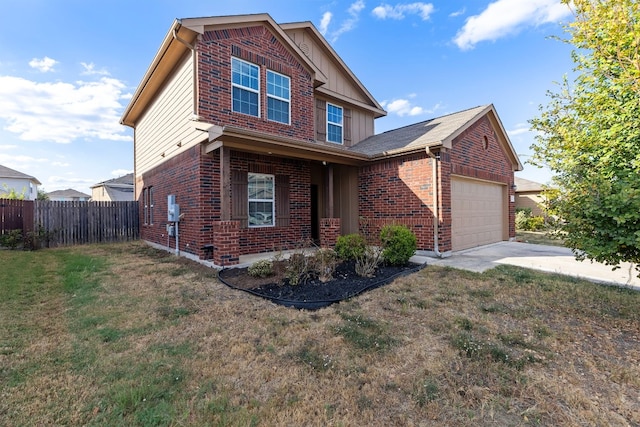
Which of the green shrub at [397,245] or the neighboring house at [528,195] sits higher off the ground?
the neighboring house at [528,195]

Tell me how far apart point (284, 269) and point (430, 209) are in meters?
4.55

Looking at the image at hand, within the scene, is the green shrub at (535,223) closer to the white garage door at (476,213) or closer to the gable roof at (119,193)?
the white garage door at (476,213)

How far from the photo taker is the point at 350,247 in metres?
7.09

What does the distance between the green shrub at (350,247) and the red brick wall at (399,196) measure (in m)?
1.74

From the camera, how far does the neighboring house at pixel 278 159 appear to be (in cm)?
750

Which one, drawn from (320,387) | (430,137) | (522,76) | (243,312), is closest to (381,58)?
(522,76)

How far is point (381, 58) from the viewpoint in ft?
46.4

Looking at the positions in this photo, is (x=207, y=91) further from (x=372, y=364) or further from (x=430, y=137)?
(x=372, y=364)

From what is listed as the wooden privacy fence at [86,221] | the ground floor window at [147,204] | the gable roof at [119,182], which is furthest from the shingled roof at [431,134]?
the gable roof at [119,182]

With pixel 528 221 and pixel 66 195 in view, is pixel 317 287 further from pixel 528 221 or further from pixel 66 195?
pixel 66 195

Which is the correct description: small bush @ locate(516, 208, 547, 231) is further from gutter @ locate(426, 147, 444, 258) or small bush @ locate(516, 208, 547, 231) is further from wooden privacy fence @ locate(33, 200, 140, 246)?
wooden privacy fence @ locate(33, 200, 140, 246)

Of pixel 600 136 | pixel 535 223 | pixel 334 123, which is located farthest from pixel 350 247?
pixel 535 223

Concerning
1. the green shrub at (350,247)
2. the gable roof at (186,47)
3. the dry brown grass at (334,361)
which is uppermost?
the gable roof at (186,47)

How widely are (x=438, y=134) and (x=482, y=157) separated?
8.73ft
